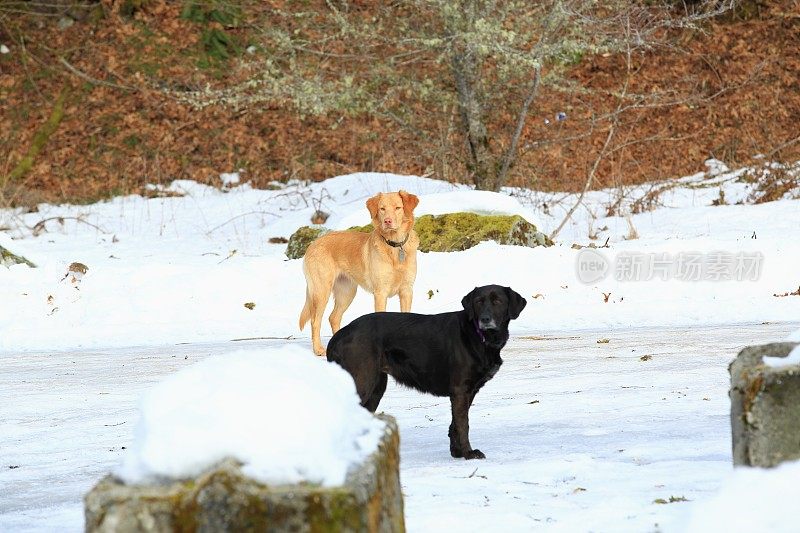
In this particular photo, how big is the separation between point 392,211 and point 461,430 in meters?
4.18

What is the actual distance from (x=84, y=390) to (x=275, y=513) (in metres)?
6.30

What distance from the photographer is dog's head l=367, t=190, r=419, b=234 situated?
9336 millimetres

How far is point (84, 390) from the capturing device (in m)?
8.35

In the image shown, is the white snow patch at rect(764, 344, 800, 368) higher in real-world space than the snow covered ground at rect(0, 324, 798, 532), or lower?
higher

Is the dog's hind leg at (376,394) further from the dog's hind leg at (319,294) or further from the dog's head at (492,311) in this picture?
the dog's hind leg at (319,294)

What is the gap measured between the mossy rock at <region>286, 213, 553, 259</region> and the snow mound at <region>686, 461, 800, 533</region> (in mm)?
10522

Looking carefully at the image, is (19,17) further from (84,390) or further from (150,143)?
(84,390)

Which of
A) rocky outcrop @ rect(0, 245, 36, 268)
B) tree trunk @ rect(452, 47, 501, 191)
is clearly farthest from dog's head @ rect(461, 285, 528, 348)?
tree trunk @ rect(452, 47, 501, 191)

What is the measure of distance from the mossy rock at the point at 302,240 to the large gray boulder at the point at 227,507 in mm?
A: 11921

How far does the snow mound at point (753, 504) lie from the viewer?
3100mm

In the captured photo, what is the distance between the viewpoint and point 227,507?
247 centimetres

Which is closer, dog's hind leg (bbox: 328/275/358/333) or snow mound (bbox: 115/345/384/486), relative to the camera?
snow mound (bbox: 115/345/384/486)

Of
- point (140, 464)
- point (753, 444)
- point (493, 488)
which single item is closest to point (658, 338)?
point (493, 488)

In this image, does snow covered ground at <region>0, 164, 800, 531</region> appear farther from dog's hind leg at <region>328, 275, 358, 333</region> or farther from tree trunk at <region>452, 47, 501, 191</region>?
tree trunk at <region>452, 47, 501, 191</region>
